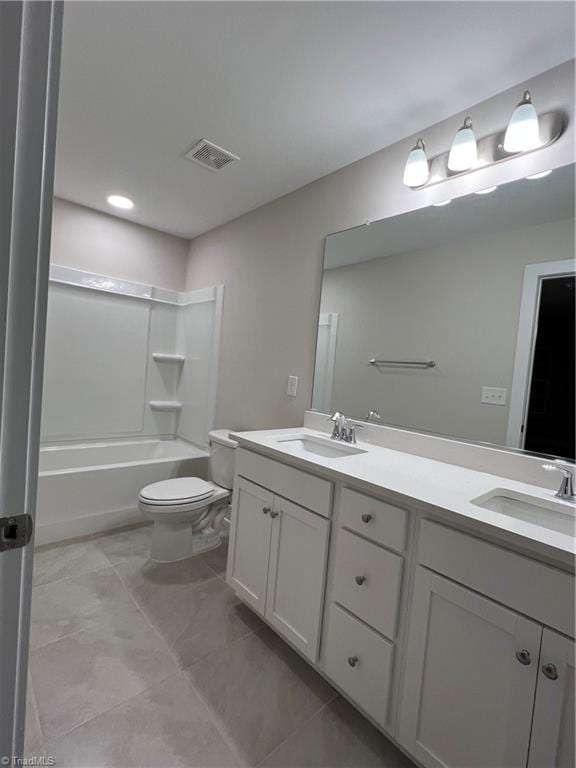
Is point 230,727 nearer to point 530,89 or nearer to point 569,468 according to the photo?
point 569,468

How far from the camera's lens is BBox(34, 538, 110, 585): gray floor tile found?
197 cm

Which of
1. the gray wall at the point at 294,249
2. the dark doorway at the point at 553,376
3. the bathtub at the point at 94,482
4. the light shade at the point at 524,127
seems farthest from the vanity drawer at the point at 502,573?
the bathtub at the point at 94,482

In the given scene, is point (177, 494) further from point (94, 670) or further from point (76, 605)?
point (94, 670)

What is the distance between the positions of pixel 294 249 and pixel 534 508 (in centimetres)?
185

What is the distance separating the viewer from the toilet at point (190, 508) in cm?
206

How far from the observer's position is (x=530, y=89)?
132cm

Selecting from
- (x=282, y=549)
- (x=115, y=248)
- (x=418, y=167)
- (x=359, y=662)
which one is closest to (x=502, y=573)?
(x=359, y=662)

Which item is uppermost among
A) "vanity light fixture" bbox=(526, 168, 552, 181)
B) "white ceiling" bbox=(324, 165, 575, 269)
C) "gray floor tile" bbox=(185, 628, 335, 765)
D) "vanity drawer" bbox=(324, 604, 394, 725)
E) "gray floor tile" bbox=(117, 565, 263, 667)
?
"vanity light fixture" bbox=(526, 168, 552, 181)

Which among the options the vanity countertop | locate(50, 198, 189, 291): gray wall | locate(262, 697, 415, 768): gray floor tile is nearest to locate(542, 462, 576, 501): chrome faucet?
the vanity countertop

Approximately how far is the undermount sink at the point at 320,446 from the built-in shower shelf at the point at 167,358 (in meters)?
1.87

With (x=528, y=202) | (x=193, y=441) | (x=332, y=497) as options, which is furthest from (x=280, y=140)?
(x=193, y=441)

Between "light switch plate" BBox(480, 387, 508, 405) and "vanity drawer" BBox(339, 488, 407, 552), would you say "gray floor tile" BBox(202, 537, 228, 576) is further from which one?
"light switch plate" BBox(480, 387, 508, 405)

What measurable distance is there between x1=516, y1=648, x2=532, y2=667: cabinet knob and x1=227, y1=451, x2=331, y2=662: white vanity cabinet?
2.03ft

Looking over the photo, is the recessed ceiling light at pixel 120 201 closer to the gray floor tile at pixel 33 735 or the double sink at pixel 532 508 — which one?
the double sink at pixel 532 508
